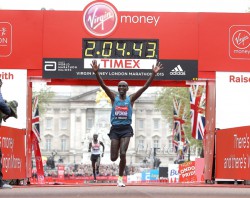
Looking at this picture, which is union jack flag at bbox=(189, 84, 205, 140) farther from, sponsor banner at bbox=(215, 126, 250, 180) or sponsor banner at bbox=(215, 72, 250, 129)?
sponsor banner at bbox=(215, 126, 250, 180)

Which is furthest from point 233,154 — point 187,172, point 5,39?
point 187,172

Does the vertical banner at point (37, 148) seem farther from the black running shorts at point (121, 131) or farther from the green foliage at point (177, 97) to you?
the green foliage at point (177, 97)

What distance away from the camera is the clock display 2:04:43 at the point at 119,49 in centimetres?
2347

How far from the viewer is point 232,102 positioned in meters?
24.1

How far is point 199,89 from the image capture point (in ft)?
101

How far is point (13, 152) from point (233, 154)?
571cm

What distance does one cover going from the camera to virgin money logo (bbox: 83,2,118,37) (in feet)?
77.3

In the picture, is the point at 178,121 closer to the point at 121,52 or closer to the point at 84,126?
the point at 121,52

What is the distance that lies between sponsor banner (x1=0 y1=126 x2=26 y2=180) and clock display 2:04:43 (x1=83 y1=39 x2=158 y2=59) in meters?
3.12

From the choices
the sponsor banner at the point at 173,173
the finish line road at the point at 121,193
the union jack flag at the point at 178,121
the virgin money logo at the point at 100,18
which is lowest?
the sponsor banner at the point at 173,173

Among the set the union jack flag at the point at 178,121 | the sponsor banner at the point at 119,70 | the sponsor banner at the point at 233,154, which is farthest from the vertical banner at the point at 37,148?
the union jack flag at the point at 178,121

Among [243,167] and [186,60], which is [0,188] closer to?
[243,167]

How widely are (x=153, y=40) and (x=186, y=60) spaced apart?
113 centimetres

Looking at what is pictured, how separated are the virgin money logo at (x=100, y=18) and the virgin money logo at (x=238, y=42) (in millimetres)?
3465
